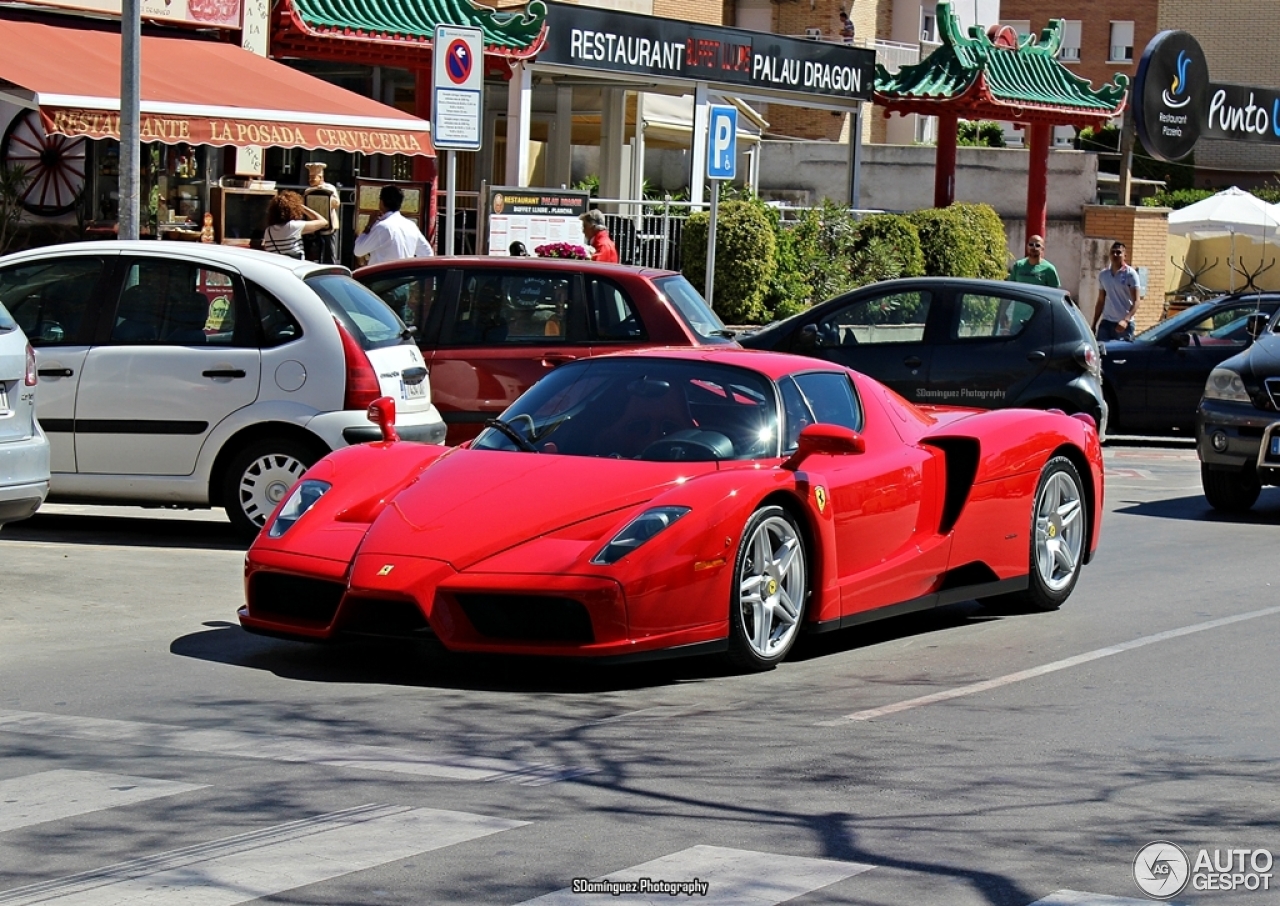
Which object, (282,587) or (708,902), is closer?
(708,902)

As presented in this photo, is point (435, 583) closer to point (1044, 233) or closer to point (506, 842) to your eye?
point (506, 842)

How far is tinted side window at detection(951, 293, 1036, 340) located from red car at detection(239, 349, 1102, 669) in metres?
7.04

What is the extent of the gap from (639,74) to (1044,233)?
10.5m

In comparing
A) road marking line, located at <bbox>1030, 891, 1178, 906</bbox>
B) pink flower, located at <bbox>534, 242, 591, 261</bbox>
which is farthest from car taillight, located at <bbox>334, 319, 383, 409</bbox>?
pink flower, located at <bbox>534, 242, 591, 261</bbox>

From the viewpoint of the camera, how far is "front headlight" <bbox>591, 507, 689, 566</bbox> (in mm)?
7662

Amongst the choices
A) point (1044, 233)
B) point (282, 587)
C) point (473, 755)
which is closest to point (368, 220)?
point (282, 587)

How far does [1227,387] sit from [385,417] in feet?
24.7

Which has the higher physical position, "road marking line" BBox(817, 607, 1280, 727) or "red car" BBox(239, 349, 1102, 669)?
"red car" BBox(239, 349, 1102, 669)

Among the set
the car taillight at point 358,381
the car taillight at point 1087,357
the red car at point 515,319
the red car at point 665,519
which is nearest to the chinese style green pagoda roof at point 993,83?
the car taillight at point 1087,357

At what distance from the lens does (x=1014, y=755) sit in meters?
6.85

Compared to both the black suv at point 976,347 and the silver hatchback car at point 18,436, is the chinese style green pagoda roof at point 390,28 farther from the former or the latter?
the silver hatchback car at point 18,436

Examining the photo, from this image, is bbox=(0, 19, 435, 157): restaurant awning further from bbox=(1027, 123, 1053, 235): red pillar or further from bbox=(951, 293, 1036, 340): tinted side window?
bbox=(1027, 123, 1053, 235): red pillar

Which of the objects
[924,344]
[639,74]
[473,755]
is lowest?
[473,755]

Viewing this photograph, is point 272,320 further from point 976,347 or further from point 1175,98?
point 1175,98
